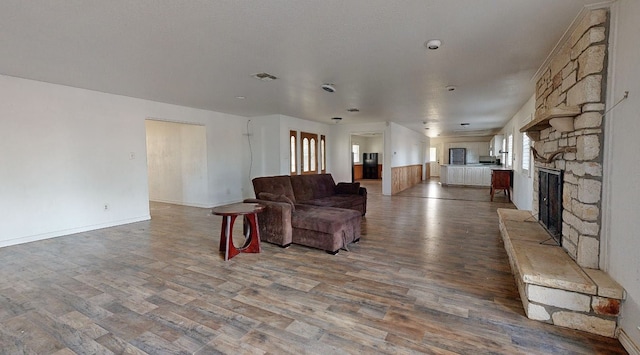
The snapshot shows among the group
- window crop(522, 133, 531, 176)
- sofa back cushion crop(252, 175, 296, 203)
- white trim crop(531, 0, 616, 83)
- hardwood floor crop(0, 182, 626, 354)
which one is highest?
white trim crop(531, 0, 616, 83)

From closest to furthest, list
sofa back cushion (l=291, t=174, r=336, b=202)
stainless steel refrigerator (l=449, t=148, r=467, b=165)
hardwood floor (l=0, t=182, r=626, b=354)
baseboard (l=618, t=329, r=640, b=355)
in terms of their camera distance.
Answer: baseboard (l=618, t=329, r=640, b=355), hardwood floor (l=0, t=182, r=626, b=354), sofa back cushion (l=291, t=174, r=336, b=202), stainless steel refrigerator (l=449, t=148, r=467, b=165)

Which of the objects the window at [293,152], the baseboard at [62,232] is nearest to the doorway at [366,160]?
the window at [293,152]

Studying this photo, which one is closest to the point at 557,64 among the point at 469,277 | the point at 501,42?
the point at 501,42

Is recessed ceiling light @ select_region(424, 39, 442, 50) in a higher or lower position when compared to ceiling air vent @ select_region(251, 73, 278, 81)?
lower

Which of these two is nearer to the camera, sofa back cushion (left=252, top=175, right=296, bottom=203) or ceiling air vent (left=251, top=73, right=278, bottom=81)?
ceiling air vent (left=251, top=73, right=278, bottom=81)

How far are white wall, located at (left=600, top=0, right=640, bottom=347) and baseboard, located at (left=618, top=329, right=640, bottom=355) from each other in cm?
2

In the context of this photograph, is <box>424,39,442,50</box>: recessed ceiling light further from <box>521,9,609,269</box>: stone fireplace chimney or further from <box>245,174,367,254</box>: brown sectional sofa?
<box>245,174,367,254</box>: brown sectional sofa

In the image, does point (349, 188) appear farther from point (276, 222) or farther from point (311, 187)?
point (276, 222)

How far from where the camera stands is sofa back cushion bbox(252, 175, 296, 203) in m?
4.34

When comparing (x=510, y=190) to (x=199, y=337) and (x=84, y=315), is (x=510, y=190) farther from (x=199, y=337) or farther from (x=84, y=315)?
(x=84, y=315)

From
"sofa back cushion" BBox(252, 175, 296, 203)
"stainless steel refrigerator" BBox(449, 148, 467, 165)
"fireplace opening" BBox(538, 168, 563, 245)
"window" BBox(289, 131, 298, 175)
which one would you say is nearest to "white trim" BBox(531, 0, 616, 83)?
"fireplace opening" BBox(538, 168, 563, 245)

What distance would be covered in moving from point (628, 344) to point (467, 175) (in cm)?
1019

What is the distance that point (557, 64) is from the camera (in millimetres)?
2965

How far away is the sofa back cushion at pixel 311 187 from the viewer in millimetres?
4953
